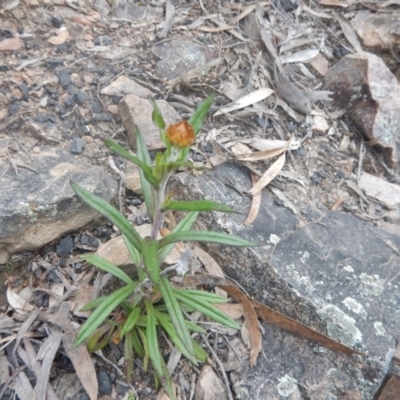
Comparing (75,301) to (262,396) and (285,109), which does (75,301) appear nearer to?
(262,396)

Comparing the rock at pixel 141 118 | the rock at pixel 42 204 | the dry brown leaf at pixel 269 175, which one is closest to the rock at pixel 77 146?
the rock at pixel 42 204

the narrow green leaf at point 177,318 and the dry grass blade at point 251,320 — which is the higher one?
the narrow green leaf at point 177,318

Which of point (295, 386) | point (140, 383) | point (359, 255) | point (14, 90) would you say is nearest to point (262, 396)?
point (295, 386)

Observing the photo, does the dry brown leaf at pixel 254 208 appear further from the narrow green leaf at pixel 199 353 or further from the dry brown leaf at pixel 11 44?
the dry brown leaf at pixel 11 44

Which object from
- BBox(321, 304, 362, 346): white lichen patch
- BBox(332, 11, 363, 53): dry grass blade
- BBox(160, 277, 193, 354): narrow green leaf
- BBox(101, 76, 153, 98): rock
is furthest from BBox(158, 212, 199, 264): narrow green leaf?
BBox(332, 11, 363, 53): dry grass blade

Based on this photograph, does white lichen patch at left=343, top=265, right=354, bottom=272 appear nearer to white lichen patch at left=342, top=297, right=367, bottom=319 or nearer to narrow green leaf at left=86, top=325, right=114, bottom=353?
white lichen patch at left=342, top=297, right=367, bottom=319

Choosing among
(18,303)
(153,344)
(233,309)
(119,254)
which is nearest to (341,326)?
(233,309)
